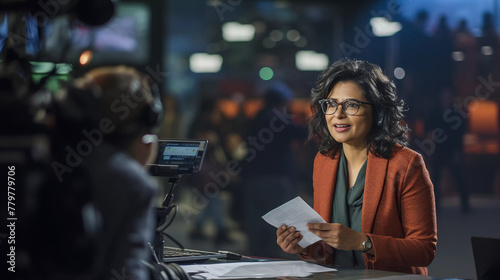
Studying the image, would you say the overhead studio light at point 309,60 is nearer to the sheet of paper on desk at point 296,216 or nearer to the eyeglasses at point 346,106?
the eyeglasses at point 346,106

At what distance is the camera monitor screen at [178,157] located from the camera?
1.94 meters

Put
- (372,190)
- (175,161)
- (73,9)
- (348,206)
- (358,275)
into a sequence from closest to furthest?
(73,9) → (358,275) → (175,161) → (372,190) → (348,206)

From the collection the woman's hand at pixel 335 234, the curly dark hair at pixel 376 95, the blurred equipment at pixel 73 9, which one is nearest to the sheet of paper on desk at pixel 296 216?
the woman's hand at pixel 335 234

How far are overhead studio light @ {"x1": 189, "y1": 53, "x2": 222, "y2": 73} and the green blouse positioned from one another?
6176 mm

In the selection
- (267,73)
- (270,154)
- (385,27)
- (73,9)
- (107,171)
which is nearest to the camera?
(107,171)

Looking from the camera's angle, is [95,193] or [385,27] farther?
[385,27]

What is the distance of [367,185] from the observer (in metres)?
2.11

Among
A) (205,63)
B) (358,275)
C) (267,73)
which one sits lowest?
(358,275)

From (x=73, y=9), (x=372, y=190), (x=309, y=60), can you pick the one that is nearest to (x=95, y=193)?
(x=73, y=9)

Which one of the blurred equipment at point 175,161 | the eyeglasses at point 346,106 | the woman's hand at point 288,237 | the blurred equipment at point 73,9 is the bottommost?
the woman's hand at point 288,237

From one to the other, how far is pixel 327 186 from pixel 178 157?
0.61m

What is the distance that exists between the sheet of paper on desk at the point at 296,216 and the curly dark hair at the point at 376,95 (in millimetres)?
414

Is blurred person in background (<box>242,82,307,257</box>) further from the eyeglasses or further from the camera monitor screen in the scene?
the camera monitor screen

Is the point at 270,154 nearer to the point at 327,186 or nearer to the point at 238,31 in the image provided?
the point at 327,186
